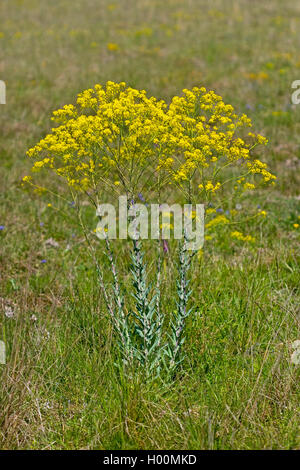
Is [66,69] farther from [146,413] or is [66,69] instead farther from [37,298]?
[146,413]

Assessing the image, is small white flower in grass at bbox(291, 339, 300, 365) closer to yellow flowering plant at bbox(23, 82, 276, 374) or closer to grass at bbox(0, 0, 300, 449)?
grass at bbox(0, 0, 300, 449)

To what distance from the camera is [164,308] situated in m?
3.61

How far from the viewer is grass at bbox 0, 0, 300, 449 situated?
2.67 meters

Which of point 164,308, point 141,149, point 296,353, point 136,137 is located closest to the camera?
point 136,137

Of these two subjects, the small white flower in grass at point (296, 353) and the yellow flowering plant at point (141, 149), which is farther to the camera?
the small white flower in grass at point (296, 353)

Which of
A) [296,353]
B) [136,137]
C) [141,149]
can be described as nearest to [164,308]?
[296,353]

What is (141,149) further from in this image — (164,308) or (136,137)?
(164,308)

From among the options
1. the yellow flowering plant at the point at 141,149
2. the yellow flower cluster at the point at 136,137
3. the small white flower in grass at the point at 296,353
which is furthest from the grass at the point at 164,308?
the yellow flower cluster at the point at 136,137

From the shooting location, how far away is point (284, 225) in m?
5.44

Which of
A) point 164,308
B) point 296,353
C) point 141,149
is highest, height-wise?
point 141,149

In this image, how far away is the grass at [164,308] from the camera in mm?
2668

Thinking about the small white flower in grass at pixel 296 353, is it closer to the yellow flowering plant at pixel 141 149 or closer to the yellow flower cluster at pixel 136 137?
the yellow flowering plant at pixel 141 149
